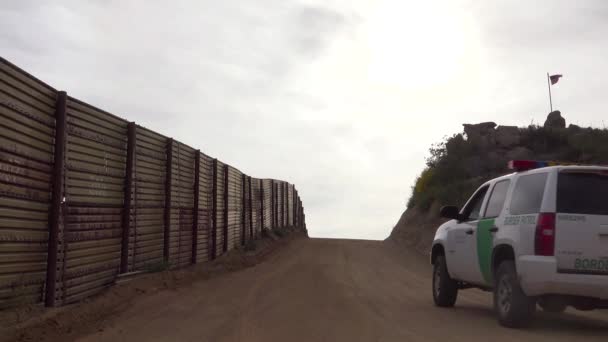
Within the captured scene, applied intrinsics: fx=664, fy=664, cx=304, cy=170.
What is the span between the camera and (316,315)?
30.2 ft

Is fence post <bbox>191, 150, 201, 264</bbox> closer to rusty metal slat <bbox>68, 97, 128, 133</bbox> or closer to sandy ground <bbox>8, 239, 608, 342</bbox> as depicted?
sandy ground <bbox>8, 239, 608, 342</bbox>

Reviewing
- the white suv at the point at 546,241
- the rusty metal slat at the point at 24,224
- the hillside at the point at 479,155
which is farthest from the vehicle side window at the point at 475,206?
the hillside at the point at 479,155

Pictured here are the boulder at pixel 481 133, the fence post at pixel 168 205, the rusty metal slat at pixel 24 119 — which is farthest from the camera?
the boulder at pixel 481 133

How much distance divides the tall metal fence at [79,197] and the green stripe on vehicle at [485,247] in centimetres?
585

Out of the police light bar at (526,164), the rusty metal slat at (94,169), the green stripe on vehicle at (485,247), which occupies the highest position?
the rusty metal slat at (94,169)

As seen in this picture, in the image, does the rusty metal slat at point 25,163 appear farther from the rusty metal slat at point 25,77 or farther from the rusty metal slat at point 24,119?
the rusty metal slat at point 25,77

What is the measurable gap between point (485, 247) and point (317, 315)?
8.45 feet

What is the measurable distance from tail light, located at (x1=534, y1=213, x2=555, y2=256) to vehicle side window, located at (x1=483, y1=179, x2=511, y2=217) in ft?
4.50

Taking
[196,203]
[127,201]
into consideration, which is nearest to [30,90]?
[127,201]

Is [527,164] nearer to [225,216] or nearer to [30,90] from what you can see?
[30,90]

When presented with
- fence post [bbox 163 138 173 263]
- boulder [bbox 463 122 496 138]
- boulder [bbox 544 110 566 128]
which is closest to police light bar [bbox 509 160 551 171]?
fence post [bbox 163 138 173 263]

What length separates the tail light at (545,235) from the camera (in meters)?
7.78

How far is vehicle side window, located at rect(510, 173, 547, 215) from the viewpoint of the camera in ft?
27.1

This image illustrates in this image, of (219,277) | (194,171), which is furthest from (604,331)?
(194,171)
